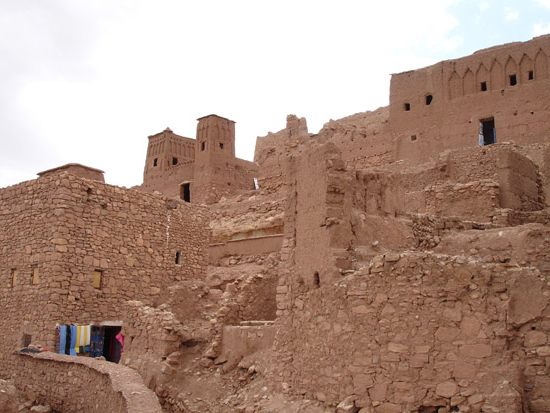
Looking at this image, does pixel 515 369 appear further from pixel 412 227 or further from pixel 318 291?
pixel 412 227

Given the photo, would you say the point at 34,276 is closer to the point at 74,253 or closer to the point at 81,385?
the point at 74,253

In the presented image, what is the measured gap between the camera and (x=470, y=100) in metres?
26.9

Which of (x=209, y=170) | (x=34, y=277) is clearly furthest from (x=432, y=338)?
(x=209, y=170)

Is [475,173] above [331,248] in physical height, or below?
above

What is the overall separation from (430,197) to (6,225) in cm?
992

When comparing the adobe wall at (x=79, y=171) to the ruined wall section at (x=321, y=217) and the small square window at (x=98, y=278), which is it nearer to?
the small square window at (x=98, y=278)

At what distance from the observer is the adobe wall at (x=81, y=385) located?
862 cm

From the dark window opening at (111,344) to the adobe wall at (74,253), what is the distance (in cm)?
35

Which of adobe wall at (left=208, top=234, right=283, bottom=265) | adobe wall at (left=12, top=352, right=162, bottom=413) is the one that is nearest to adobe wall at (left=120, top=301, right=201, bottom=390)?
adobe wall at (left=12, top=352, right=162, bottom=413)

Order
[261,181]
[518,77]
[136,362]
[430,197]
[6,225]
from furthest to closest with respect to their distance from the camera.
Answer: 1. [261,181]
2. [518,77]
3. [430,197]
4. [6,225]
5. [136,362]

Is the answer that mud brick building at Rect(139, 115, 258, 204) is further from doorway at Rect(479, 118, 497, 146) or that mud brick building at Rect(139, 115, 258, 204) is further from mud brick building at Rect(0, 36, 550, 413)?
doorway at Rect(479, 118, 497, 146)

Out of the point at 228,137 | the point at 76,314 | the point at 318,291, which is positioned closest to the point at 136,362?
the point at 76,314

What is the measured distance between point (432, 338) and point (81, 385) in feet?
20.5

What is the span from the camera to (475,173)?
16.5 metres
